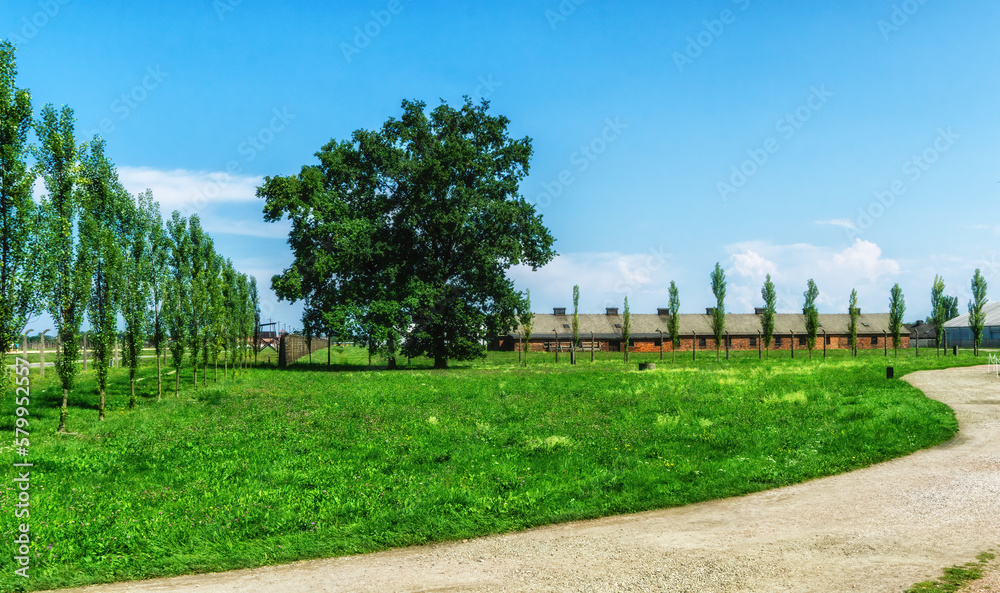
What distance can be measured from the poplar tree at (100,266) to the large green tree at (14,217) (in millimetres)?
4514

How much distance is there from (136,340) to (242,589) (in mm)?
21013

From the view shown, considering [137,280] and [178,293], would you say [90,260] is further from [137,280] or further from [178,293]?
[178,293]

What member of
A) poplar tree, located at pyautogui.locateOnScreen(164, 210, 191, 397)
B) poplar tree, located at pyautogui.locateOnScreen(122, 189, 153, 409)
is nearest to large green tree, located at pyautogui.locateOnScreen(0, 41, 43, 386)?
poplar tree, located at pyautogui.locateOnScreen(122, 189, 153, 409)

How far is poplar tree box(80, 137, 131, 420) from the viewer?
2103 centimetres

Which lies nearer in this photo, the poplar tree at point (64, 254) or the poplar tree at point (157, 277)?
the poplar tree at point (64, 254)

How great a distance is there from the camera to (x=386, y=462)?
13.0 m

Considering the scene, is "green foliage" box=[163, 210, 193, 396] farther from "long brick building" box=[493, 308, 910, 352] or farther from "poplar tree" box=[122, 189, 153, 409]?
"long brick building" box=[493, 308, 910, 352]

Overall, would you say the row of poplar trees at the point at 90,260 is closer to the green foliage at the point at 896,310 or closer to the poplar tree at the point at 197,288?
the poplar tree at the point at 197,288

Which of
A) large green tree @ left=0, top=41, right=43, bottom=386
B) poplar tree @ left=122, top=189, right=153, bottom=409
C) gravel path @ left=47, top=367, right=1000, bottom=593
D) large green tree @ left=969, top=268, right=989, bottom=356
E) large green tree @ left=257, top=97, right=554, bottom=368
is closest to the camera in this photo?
gravel path @ left=47, top=367, right=1000, bottom=593

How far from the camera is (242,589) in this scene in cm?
739

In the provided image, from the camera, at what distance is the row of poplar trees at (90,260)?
15.1 m

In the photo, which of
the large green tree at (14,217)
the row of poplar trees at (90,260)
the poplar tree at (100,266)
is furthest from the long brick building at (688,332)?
the large green tree at (14,217)

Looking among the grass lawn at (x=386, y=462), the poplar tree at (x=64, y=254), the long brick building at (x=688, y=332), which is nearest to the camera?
the grass lawn at (x=386, y=462)

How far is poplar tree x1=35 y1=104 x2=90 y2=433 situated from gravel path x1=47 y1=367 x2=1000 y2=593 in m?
13.8
